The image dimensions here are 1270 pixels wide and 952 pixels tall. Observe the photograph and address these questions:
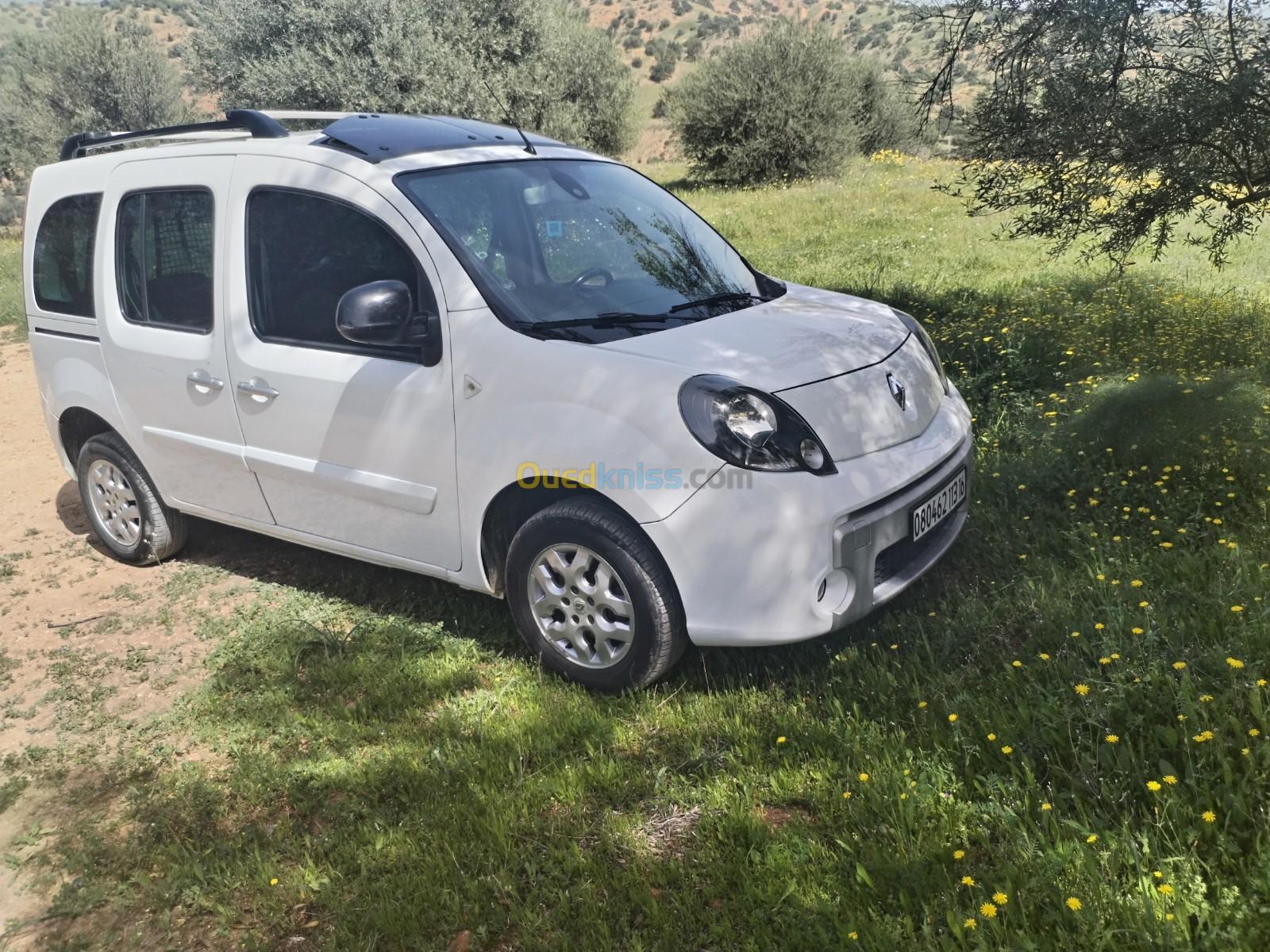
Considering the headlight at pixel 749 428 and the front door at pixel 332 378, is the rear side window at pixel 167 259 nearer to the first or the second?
the front door at pixel 332 378

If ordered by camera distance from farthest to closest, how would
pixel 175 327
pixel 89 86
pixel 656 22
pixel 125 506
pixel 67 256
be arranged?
pixel 656 22 → pixel 89 86 → pixel 125 506 → pixel 67 256 → pixel 175 327

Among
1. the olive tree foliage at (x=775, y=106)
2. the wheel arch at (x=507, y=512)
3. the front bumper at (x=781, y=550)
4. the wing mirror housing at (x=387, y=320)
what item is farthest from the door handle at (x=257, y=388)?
the olive tree foliage at (x=775, y=106)

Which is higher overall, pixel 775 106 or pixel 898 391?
pixel 775 106

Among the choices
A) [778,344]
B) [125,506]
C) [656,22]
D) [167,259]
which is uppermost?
[656,22]

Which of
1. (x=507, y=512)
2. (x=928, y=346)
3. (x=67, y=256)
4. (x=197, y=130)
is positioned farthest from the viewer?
(x=67, y=256)

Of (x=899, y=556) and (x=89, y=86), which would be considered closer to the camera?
(x=899, y=556)

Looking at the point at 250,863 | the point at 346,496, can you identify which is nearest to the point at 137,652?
the point at 346,496

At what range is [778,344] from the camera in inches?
140

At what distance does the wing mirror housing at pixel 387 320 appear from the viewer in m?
3.45

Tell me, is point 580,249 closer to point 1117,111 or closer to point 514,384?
point 514,384

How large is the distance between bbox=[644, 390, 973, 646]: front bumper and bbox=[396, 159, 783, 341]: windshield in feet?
2.67

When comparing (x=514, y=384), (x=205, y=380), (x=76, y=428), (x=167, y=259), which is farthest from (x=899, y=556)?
(x=76, y=428)

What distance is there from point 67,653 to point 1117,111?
6739 millimetres

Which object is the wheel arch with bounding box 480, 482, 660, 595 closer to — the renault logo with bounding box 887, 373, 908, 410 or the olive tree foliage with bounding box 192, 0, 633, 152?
the renault logo with bounding box 887, 373, 908, 410
